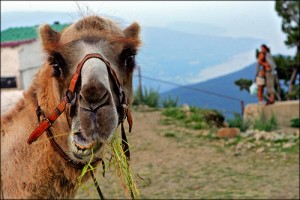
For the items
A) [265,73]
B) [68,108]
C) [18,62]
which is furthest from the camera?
[18,62]

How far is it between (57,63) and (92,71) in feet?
1.27

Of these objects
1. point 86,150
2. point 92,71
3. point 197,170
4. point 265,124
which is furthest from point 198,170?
point 92,71

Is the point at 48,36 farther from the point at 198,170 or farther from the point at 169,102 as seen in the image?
the point at 169,102

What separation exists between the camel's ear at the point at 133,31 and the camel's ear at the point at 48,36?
43cm

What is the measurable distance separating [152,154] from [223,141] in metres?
1.64

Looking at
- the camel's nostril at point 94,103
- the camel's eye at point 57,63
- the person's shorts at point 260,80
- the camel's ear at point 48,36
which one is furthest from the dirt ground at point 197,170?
the camel's nostril at point 94,103

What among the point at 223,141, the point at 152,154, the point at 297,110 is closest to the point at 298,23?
the point at 297,110

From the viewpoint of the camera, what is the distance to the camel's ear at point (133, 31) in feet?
11.5

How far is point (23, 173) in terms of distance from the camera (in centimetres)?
341

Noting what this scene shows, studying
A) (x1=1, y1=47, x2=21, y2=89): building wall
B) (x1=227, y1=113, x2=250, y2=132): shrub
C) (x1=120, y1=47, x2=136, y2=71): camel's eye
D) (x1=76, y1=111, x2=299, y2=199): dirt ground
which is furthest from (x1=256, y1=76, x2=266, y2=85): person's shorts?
(x1=120, y1=47, x2=136, y2=71): camel's eye

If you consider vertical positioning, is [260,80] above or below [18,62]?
below

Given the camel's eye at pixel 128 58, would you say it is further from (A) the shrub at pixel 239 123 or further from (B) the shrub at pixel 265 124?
(A) the shrub at pixel 239 123

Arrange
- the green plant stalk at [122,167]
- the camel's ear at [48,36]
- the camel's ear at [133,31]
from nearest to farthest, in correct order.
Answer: the green plant stalk at [122,167], the camel's ear at [48,36], the camel's ear at [133,31]

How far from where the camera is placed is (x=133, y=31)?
3.57 metres
